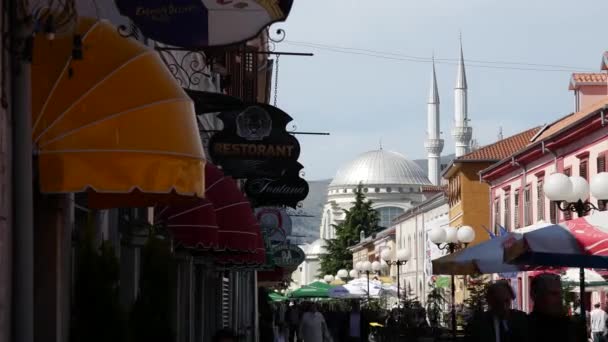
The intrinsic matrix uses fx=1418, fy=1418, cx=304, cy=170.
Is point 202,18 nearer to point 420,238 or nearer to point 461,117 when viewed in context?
point 420,238

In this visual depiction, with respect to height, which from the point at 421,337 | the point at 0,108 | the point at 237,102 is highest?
the point at 237,102

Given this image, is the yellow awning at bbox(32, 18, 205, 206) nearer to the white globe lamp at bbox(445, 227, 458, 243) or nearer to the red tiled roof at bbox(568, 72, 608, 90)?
the white globe lamp at bbox(445, 227, 458, 243)

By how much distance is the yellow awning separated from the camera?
8.66 meters

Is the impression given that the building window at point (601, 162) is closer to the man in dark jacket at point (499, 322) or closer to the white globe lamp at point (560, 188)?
the white globe lamp at point (560, 188)

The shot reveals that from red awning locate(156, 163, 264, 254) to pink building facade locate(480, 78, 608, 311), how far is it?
24962mm

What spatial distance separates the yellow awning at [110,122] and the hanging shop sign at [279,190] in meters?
12.7

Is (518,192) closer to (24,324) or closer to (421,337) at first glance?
(421,337)

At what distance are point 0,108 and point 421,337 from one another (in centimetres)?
2665

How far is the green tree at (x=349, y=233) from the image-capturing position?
15262 centimetres

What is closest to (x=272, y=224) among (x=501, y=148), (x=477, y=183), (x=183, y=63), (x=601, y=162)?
(x=601, y=162)

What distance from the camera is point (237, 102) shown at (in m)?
15.3

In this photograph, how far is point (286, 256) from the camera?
3731 cm

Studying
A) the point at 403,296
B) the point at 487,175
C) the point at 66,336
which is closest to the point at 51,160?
the point at 66,336

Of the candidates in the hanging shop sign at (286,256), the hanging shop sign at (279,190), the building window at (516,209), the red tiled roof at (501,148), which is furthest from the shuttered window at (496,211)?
the hanging shop sign at (279,190)
